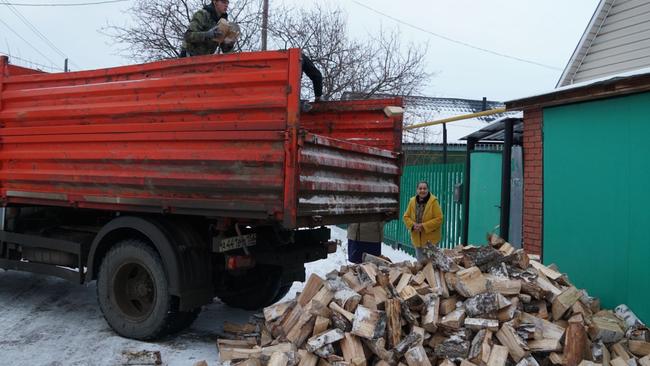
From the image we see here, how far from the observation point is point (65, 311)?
19.3 feet

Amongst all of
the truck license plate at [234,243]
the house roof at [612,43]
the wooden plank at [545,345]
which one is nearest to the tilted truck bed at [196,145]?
the truck license plate at [234,243]

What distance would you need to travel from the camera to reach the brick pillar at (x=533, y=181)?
6129mm

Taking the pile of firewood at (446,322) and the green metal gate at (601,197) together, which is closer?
the pile of firewood at (446,322)

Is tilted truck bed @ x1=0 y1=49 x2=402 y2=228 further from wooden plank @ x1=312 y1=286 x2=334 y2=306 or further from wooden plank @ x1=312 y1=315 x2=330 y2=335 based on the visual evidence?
wooden plank @ x1=312 y1=315 x2=330 y2=335

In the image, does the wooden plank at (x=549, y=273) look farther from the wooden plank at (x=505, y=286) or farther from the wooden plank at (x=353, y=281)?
the wooden plank at (x=353, y=281)

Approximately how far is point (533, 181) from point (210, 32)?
4.11 metres

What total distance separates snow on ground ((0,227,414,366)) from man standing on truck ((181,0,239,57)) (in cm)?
297

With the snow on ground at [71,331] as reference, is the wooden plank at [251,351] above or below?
above

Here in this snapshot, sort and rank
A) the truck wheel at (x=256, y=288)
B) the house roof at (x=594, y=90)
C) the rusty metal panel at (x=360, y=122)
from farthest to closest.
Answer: the rusty metal panel at (x=360, y=122), the truck wheel at (x=256, y=288), the house roof at (x=594, y=90)

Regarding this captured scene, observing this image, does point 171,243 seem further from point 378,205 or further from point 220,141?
point 378,205

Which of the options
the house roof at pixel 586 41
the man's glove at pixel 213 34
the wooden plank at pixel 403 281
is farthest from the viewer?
the house roof at pixel 586 41

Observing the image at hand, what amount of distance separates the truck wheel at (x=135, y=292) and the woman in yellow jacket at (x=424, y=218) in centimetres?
310

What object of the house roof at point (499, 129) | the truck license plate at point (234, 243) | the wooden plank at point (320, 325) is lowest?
the wooden plank at point (320, 325)

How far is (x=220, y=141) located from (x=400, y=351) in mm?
2150
